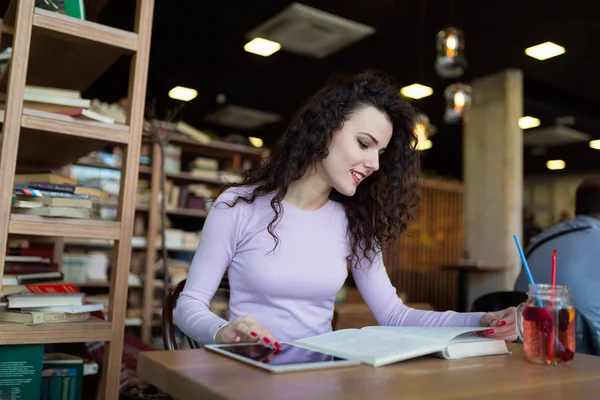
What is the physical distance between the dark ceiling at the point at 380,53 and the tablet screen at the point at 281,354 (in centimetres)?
258

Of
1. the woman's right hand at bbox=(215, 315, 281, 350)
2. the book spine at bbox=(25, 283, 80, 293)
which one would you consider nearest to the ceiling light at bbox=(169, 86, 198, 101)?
the book spine at bbox=(25, 283, 80, 293)

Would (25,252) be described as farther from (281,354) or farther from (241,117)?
(241,117)

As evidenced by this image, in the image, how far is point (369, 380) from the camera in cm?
76

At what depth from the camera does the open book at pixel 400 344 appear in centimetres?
87

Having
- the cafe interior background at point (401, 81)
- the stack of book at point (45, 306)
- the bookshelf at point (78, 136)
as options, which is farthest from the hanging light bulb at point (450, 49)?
the stack of book at point (45, 306)

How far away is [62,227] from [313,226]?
2.55 ft

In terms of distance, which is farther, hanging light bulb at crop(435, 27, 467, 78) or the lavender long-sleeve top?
hanging light bulb at crop(435, 27, 467, 78)

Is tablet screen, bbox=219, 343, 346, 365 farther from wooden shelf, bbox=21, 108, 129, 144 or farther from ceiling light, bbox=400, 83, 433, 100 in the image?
ceiling light, bbox=400, 83, 433, 100

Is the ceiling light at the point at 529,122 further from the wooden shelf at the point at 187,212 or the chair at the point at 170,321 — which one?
the chair at the point at 170,321

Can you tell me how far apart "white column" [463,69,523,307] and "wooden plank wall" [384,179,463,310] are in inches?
63.9

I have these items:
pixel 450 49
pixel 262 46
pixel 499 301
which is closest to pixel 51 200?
pixel 499 301

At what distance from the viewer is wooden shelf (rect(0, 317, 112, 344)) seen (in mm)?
1564

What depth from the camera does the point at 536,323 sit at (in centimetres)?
101

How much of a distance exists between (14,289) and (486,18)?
467 centimetres
